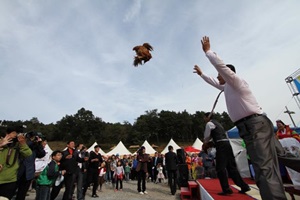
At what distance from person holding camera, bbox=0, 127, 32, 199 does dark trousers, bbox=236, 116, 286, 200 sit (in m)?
3.98

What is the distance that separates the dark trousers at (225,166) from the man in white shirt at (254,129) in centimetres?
168

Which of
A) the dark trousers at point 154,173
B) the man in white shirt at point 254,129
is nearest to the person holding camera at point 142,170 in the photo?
the dark trousers at point 154,173

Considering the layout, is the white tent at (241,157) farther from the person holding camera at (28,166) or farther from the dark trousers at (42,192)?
the person holding camera at (28,166)

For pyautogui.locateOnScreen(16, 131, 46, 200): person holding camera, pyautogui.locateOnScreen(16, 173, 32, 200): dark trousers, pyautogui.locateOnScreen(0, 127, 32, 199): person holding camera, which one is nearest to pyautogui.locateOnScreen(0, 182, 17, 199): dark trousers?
pyautogui.locateOnScreen(0, 127, 32, 199): person holding camera

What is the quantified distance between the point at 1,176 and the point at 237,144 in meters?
8.13

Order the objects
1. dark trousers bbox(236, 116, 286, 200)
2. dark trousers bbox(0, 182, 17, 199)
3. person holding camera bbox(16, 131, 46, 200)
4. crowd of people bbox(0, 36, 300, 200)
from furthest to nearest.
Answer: person holding camera bbox(16, 131, 46, 200)
dark trousers bbox(0, 182, 17, 199)
crowd of people bbox(0, 36, 300, 200)
dark trousers bbox(236, 116, 286, 200)

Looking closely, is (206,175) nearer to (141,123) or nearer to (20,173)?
(20,173)

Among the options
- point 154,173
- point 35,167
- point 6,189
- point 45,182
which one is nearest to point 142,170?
point 35,167

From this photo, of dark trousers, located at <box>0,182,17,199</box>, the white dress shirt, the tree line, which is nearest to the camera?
the white dress shirt

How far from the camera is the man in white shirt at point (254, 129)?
6.68 feet

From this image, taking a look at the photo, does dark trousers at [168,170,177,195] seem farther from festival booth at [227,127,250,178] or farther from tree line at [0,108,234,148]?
tree line at [0,108,234,148]

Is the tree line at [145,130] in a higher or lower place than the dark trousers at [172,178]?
higher

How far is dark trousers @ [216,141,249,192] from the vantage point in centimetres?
383

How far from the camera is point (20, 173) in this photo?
15.5 ft
